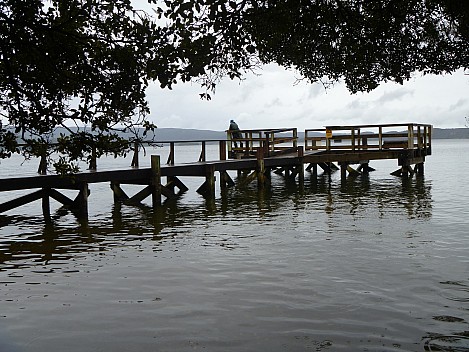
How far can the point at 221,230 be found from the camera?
14656mm

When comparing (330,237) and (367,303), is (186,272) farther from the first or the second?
(330,237)

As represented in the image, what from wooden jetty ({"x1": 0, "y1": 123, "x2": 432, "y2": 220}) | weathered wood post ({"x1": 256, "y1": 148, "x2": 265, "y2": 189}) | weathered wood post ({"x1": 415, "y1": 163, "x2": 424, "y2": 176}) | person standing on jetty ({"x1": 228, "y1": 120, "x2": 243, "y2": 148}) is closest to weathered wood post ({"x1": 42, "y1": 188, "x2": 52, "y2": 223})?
wooden jetty ({"x1": 0, "y1": 123, "x2": 432, "y2": 220})

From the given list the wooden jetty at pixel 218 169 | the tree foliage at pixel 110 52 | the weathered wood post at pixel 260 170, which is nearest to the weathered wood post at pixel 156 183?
the wooden jetty at pixel 218 169

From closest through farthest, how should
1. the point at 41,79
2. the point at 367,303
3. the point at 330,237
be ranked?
1. the point at 41,79
2. the point at 367,303
3. the point at 330,237

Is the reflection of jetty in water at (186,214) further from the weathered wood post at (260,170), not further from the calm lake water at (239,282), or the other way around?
the weathered wood post at (260,170)

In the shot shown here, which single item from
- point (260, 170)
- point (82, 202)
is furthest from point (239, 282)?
point (260, 170)

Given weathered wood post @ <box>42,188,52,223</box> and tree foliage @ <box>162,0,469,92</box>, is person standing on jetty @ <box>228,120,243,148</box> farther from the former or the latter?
tree foliage @ <box>162,0,469,92</box>

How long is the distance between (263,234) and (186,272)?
4.11m

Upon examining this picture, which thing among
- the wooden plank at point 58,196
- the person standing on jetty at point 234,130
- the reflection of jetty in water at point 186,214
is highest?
the person standing on jetty at point 234,130

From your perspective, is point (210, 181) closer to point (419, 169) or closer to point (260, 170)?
point (260, 170)

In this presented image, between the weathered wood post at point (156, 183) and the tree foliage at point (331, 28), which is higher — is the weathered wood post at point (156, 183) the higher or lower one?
the lower one

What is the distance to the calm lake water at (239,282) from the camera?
6637 millimetres

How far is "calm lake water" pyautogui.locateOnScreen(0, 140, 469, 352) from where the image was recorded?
6.64 meters

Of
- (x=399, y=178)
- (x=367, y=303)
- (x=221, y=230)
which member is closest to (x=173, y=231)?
(x=221, y=230)
